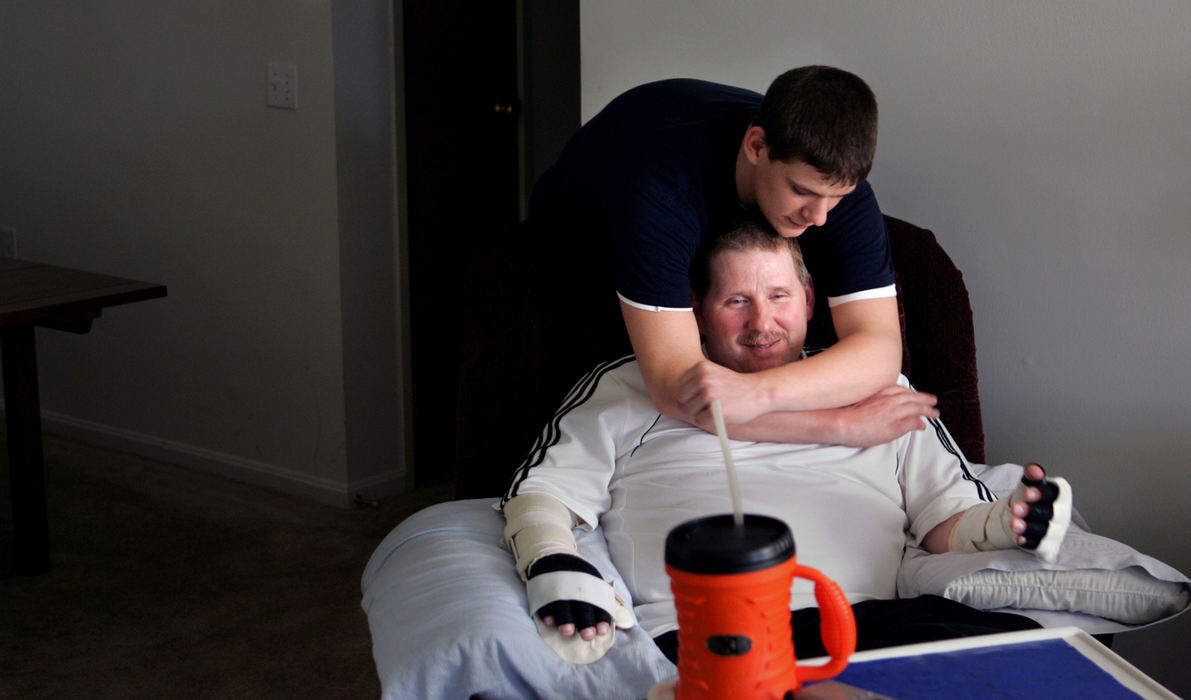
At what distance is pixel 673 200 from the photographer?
1.56m

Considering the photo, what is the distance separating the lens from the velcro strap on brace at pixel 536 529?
138 cm

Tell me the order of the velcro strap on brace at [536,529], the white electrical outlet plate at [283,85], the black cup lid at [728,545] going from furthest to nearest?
1. the white electrical outlet plate at [283,85]
2. the velcro strap on brace at [536,529]
3. the black cup lid at [728,545]

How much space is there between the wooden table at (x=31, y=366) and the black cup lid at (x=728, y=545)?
6.83 ft

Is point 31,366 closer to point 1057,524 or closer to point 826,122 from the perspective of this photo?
point 826,122

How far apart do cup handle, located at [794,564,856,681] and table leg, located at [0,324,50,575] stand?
224 cm

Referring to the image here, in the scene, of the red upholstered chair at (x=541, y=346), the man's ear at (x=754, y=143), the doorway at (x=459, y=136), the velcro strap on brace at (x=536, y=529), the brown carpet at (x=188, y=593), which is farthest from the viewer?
the doorway at (x=459, y=136)

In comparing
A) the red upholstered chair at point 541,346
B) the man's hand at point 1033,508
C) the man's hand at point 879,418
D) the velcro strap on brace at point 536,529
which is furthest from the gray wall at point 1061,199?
the velcro strap on brace at point 536,529

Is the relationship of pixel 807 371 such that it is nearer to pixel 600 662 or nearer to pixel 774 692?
pixel 600 662

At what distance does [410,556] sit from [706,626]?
72 centimetres

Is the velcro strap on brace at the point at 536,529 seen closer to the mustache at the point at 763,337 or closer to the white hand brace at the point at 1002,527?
the mustache at the point at 763,337

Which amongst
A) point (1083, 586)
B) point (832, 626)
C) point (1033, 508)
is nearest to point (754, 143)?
point (1033, 508)

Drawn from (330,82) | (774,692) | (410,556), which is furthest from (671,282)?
(330,82)

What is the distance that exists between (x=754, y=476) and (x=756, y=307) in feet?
0.75

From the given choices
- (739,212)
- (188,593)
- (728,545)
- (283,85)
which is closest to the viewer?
(728,545)
